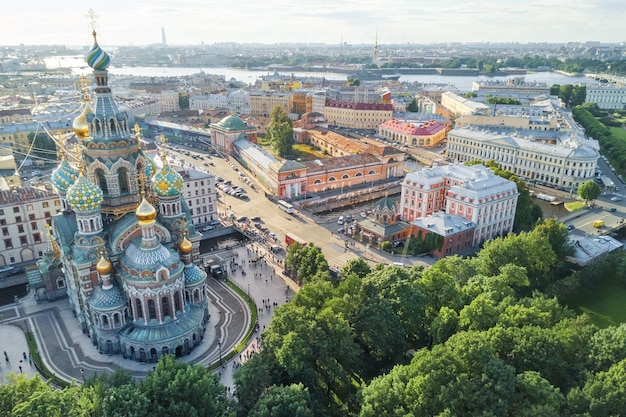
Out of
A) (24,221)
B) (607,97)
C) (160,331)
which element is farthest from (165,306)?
(607,97)

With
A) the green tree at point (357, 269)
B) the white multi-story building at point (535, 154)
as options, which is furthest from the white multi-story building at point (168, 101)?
the green tree at point (357, 269)

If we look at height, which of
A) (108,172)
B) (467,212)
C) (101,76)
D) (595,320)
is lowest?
(595,320)

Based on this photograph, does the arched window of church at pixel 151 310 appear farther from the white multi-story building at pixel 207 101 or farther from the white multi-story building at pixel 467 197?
the white multi-story building at pixel 207 101

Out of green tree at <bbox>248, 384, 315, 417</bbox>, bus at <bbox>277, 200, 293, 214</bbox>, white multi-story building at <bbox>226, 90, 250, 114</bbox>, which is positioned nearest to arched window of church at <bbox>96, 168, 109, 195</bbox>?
green tree at <bbox>248, 384, 315, 417</bbox>

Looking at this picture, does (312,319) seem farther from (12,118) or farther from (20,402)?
(12,118)

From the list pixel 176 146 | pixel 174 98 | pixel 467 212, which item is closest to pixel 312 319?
pixel 467 212

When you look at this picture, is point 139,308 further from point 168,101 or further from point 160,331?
point 168,101
